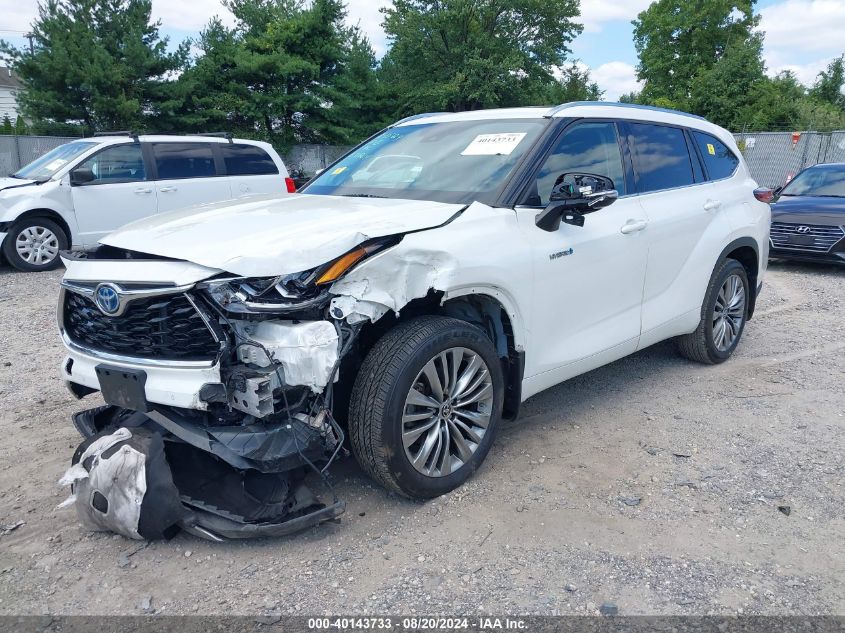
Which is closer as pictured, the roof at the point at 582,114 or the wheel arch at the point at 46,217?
the roof at the point at 582,114

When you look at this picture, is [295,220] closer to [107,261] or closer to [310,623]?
[107,261]

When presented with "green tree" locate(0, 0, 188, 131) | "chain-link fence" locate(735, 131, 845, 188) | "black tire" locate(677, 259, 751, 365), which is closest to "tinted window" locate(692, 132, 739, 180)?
"black tire" locate(677, 259, 751, 365)

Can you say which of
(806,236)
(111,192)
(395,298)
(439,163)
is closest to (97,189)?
(111,192)

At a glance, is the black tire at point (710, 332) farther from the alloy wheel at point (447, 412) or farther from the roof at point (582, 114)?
the alloy wheel at point (447, 412)

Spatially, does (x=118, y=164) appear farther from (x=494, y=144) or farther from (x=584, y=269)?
(x=584, y=269)

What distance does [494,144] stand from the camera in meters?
3.80

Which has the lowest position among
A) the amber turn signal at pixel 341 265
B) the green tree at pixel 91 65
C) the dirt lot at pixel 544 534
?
the dirt lot at pixel 544 534

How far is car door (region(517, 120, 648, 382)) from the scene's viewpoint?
11.6 ft

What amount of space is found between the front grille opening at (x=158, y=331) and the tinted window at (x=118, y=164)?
7277 millimetres

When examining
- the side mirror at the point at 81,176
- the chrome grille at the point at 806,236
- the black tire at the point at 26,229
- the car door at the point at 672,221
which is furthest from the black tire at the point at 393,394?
the chrome grille at the point at 806,236

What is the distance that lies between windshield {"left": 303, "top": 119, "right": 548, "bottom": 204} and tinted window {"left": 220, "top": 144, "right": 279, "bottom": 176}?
6389 mm

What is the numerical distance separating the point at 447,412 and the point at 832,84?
196ft

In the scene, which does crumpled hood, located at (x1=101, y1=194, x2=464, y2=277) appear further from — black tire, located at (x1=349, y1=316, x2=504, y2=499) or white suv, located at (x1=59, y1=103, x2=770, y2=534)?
black tire, located at (x1=349, y1=316, x2=504, y2=499)

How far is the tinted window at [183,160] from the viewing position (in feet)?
31.9
